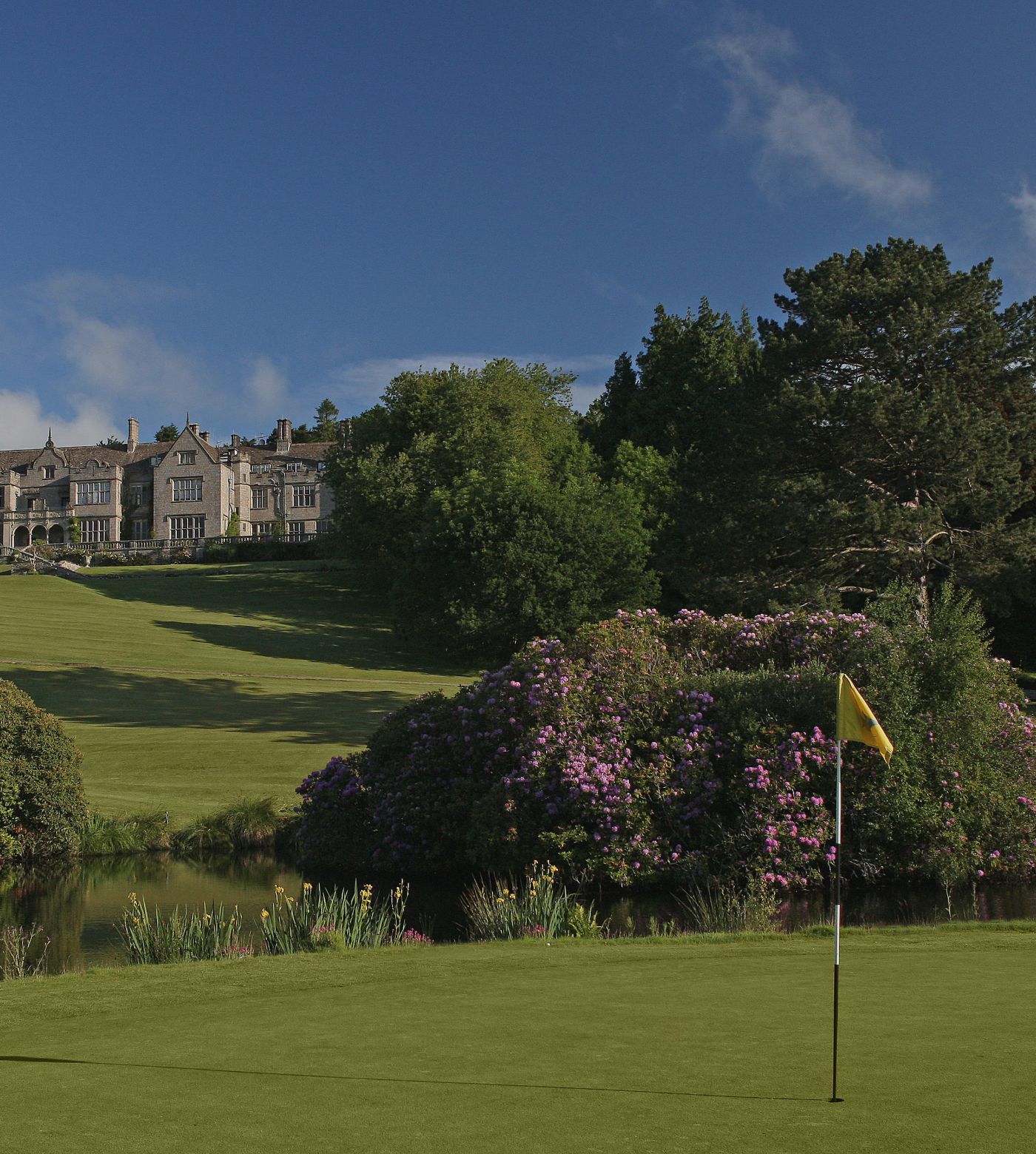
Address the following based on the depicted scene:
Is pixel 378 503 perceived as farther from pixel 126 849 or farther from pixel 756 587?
pixel 126 849

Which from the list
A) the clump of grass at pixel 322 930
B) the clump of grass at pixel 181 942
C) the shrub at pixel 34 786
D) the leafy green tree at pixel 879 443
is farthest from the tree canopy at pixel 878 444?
the clump of grass at pixel 181 942

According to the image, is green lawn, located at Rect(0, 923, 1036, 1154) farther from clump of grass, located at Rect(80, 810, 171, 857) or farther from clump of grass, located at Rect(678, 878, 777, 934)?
clump of grass, located at Rect(80, 810, 171, 857)

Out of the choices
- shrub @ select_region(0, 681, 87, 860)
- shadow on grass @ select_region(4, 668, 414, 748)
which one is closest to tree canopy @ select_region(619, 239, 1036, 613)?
shadow on grass @ select_region(4, 668, 414, 748)

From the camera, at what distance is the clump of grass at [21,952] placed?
547 inches

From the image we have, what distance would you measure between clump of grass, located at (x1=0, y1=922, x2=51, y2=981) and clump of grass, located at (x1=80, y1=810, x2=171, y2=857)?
556 centimetres

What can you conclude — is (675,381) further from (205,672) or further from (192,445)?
(192,445)

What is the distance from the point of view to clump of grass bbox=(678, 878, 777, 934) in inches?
628

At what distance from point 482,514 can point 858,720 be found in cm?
5703

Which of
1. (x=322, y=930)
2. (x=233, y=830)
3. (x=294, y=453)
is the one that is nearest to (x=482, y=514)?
(x=233, y=830)

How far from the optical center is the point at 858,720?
307 inches

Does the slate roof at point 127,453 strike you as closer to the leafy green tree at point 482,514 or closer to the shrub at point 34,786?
the leafy green tree at point 482,514

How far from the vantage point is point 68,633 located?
205 feet

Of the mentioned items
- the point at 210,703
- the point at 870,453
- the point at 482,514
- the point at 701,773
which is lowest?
the point at 701,773

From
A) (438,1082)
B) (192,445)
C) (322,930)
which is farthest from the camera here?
(192,445)
